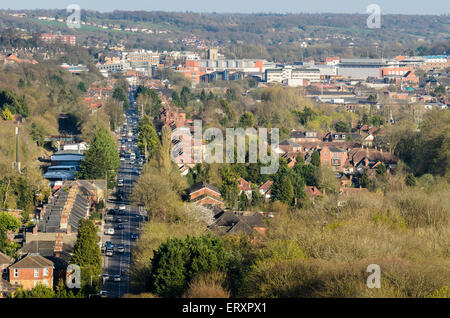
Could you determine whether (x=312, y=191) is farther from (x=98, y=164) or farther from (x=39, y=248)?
(x=39, y=248)

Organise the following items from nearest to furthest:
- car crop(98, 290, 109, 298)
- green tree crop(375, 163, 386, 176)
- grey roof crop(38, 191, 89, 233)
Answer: car crop(98, 290, 109, 298) < grey roof crop(38, 191, 89, 233) < green tree crop(375, 163, 386, 176)

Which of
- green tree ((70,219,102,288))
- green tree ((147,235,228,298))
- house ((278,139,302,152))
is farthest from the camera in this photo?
house ((278,139,302,152))

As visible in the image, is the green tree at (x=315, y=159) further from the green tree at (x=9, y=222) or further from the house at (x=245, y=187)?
the green tree at (x=9, y=222)

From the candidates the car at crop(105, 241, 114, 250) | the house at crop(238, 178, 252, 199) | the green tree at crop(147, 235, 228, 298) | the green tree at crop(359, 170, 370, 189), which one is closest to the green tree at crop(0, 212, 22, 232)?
the car at crop(105, 241, 114, 250)

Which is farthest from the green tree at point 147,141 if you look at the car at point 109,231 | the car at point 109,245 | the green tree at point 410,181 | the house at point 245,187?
the car at point 109,245

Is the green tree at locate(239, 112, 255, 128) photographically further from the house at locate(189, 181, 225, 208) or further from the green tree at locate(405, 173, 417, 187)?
the house at locate(189, 181, 225, 208)

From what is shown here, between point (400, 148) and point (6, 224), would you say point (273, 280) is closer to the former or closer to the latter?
point (6, 224)

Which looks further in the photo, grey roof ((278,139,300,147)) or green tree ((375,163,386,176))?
grey roof ((278,139,300,147))

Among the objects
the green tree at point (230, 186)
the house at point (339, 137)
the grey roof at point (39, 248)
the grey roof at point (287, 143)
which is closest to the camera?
the grey roof at point (39, 248)

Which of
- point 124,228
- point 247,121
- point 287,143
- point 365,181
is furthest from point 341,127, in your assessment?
point 124,228
